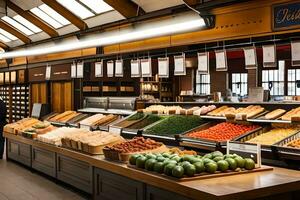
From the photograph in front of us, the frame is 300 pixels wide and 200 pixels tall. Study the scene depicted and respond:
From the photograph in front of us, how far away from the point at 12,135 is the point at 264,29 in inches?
257

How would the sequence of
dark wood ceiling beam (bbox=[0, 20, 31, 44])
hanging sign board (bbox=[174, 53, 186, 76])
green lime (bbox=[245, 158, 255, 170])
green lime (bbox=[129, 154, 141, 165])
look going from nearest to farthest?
green lime (bbox=[245, 158, 255, 170]) < green lime (bbox=[129, 154, 141, 165]) < hanging sign board (bbox=[174, 53, 186, 76]) < dark wood ceiling beam (bbox=[0, 20, 31, 44])

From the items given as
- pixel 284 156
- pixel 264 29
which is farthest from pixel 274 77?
pixel 284 156

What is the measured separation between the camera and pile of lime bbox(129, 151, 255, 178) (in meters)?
4.04

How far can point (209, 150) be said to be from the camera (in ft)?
18.8

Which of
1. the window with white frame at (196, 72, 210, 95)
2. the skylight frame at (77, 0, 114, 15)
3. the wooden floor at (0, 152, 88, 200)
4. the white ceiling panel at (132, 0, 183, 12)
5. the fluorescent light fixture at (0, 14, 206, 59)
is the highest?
the skylight frame at (77, 0, 114, 15)

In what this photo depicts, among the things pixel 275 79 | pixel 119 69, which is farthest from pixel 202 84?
pixel 119 69

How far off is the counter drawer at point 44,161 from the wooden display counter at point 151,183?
0.41 ft

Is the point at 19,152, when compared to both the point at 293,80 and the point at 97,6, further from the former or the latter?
the point at 293,80

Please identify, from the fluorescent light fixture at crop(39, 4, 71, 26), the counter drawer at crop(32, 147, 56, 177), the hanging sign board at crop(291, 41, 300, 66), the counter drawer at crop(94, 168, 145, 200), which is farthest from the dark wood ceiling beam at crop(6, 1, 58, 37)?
the hanging sign board at crop(291, 41, 300, 66)

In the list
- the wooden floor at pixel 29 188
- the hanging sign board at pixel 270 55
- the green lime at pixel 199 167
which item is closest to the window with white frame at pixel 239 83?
the wooden floor at pixel 29 188

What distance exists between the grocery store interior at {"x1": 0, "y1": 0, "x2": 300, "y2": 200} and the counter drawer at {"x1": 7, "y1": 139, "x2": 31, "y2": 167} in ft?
0.08

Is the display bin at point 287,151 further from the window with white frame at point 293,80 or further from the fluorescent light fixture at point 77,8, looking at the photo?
the window with white frame at point 293,80

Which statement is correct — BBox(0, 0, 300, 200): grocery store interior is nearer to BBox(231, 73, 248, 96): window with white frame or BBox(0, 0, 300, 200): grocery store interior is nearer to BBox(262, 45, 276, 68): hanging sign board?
BBox(262, 45, 276, 68): hanging sign board

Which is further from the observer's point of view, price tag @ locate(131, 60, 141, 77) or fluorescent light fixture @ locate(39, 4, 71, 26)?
fluorescent light fixture @ locate(39, 4, 71, 26)
